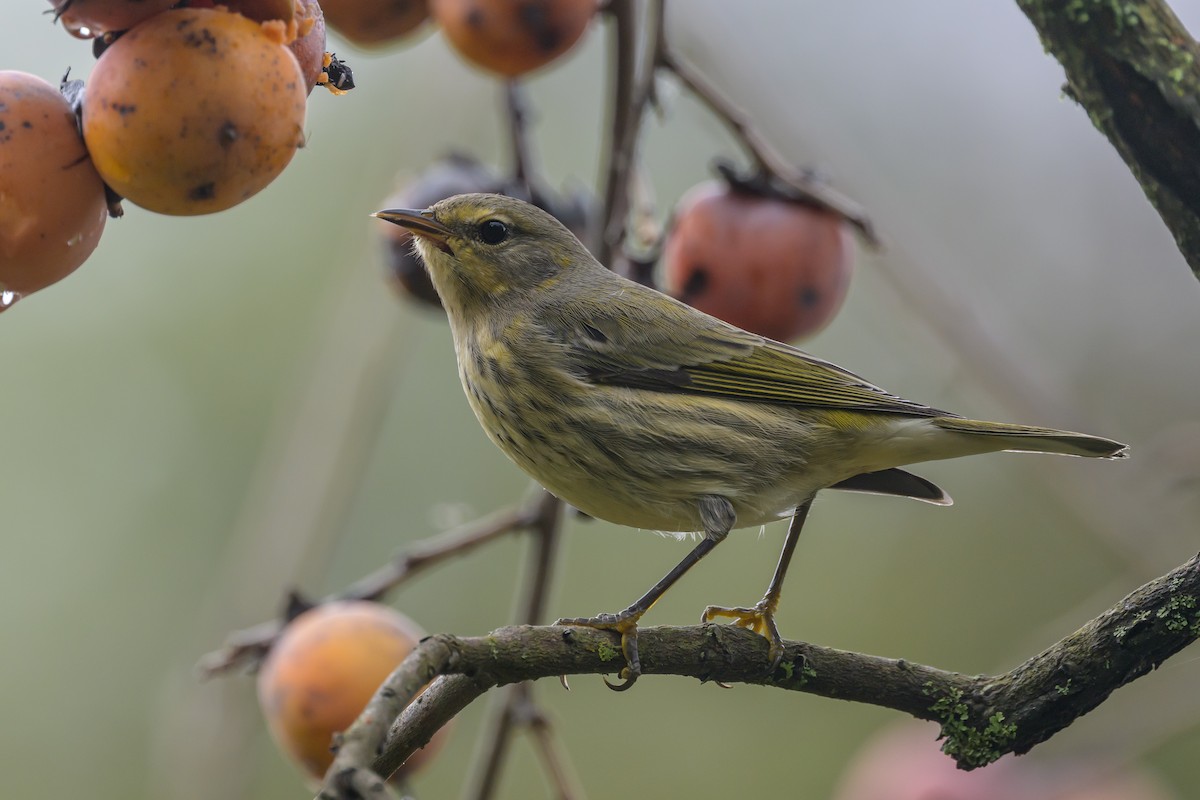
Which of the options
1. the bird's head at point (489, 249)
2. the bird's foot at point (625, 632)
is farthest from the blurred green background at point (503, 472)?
the bird's foot at point (625, 632)

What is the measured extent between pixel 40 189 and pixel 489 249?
2210 mm

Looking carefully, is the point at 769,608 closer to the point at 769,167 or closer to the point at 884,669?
the point at 884,669

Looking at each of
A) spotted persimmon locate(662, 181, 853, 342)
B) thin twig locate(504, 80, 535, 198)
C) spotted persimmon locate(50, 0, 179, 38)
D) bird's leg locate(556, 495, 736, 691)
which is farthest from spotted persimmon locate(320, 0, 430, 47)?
bird's leg locate(556, 495, 736, 691)

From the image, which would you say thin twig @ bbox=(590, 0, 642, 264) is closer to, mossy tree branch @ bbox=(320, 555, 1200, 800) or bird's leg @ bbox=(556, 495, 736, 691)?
bird's leg @ bbox=(556, 495, 736, 691)

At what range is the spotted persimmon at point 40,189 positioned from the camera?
1.73m

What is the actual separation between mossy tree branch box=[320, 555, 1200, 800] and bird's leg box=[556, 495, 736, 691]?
0.03 metres

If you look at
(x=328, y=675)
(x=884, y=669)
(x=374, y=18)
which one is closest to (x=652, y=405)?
(x=328, y=675)

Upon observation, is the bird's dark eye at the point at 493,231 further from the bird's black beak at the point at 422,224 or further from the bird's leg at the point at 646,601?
the bird's leg at the point at 646,601

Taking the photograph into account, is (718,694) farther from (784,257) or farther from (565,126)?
(784,257)

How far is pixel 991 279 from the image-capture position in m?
7.42

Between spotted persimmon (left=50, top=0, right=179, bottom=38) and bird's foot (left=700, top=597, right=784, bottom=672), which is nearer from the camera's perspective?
spotted persimmon (left=50, top=0, right=179, bottom=38)

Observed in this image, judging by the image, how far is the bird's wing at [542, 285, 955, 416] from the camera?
11.7 ft

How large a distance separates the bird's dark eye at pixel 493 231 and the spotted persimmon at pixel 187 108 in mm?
2072

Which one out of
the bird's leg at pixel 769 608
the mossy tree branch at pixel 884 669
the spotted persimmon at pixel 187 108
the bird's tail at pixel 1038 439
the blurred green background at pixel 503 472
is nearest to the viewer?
the spotted persimmon at pixel 187 108
